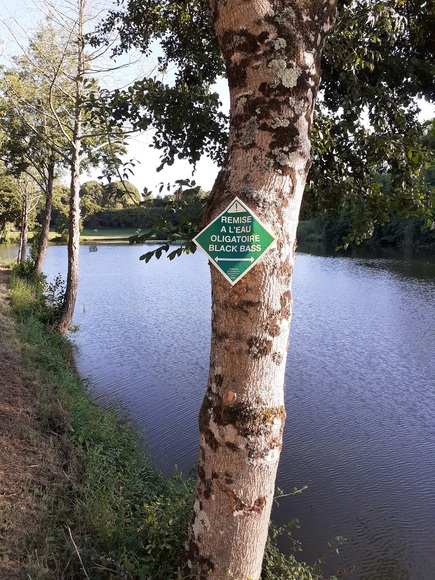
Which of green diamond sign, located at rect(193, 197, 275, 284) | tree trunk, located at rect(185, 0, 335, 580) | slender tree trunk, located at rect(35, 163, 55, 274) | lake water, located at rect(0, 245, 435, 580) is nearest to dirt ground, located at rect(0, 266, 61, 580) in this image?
tree trunk, located at rect(185, 0, 335, 580)

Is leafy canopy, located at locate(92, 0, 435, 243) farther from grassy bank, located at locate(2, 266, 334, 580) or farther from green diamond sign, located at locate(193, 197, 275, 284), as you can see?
grassy bank, located at locate(2, 266, 334, 580)

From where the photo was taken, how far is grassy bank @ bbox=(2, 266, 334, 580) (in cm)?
297

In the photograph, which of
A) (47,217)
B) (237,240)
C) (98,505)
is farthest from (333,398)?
(47,217)

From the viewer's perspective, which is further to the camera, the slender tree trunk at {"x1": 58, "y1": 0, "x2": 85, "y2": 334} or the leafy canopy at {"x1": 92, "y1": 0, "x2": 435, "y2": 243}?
the slender tree trunk at {"x1": 58, "y1": 0, "x2": 85, "y2": 334}

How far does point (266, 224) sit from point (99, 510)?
2.71m

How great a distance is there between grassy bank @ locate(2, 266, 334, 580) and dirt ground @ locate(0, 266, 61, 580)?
0.14 feet

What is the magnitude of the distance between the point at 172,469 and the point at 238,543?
4.39 meters

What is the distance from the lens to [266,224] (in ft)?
6.99

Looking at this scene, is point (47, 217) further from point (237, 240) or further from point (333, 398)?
point (237, 240)

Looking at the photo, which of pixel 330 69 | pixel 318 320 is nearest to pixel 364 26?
pixel 330 69

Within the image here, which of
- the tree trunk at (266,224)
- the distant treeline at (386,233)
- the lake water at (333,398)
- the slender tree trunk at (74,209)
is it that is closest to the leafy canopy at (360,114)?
the tree trunk at (266,224)

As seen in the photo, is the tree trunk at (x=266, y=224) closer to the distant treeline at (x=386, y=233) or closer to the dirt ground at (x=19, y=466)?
the dirt ground at (x=19, y=466)

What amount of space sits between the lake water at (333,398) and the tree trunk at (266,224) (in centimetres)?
330

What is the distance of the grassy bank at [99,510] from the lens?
297 centimetres
